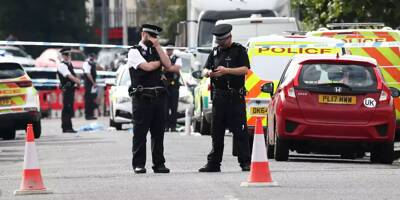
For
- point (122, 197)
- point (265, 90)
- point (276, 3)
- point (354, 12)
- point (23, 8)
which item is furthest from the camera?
point (23, 8)

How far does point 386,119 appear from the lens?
1927 cm

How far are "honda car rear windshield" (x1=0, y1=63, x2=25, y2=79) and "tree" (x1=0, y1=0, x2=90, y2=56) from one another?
40075mm

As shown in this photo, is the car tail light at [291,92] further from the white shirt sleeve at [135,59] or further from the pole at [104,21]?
the pole at [104,21]

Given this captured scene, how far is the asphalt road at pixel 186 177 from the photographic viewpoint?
47.6ft

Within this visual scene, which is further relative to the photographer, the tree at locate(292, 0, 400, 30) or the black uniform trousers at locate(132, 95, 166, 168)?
the tree at locate(292, 0, 400, 30)

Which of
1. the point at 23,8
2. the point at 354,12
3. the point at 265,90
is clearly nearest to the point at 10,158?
the point at 265,90

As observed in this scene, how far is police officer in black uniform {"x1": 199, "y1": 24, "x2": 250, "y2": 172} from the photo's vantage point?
58.7ft

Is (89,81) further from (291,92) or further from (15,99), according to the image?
(291,92)

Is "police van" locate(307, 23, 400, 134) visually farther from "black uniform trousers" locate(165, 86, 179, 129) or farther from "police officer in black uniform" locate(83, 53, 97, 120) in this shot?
"police officer in black uniform" locate(83, 53, 97, 120)

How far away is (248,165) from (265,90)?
9.46 ft

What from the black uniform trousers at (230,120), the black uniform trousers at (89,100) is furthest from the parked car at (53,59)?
the black uniform trousers at (230,120)

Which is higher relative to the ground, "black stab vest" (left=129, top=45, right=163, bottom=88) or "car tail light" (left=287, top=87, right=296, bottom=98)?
"black stab vest" (left=129, top=45, right=163, bottom=88)

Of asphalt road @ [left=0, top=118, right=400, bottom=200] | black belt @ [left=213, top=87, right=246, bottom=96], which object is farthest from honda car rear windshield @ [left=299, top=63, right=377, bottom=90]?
black belt @ [left=213, top=87, right=246, bottom=96]

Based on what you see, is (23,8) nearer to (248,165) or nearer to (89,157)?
(89,157)
